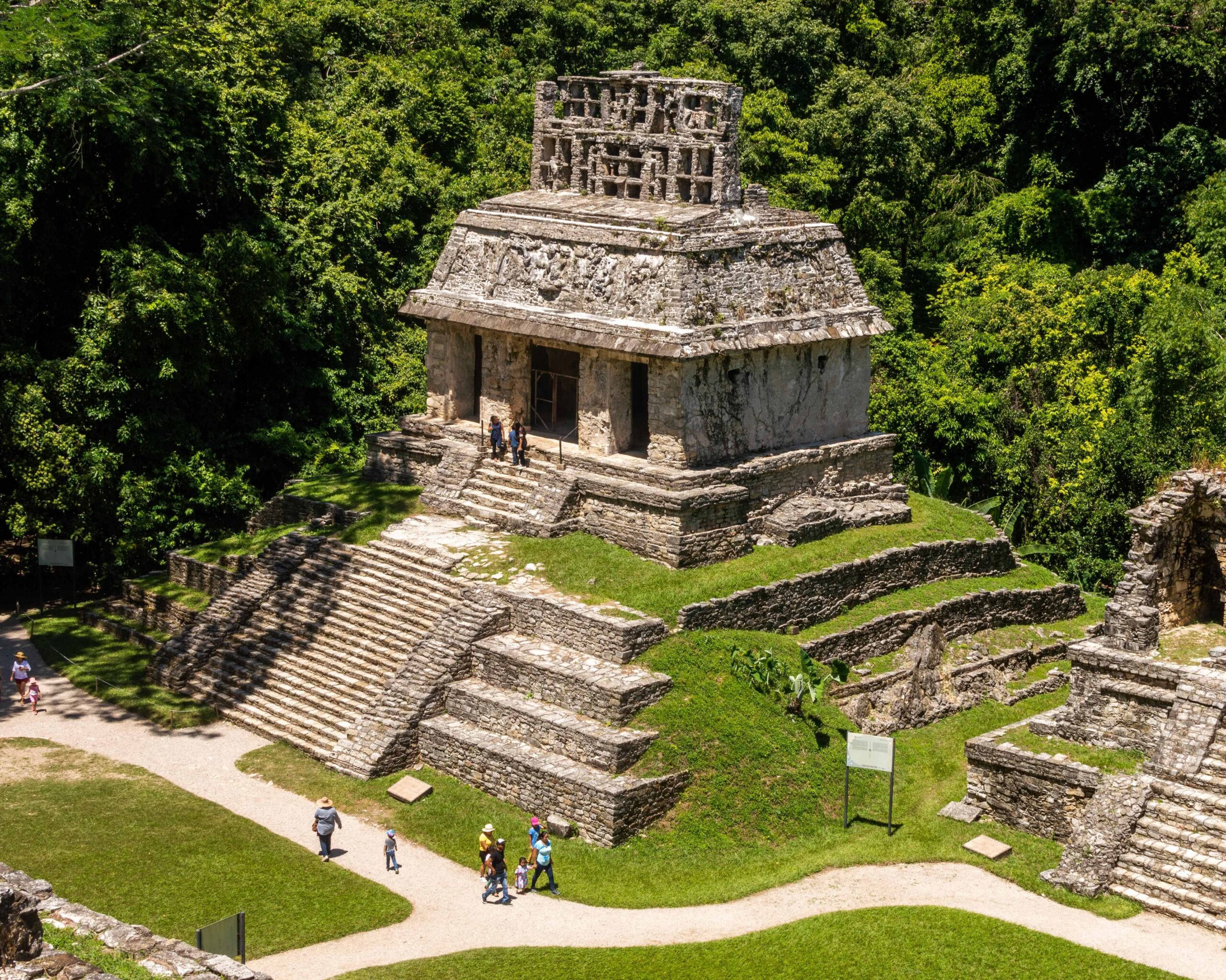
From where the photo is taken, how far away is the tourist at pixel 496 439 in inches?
1148

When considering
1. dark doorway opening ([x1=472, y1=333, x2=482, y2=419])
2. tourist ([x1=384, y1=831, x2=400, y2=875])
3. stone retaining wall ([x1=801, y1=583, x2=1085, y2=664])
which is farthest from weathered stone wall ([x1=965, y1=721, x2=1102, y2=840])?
dark doorway opening ([x1=472, y1=333, x2=482, y2=419])

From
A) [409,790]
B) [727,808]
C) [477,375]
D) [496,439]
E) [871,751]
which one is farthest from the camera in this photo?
[477,375]

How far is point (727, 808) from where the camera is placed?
74.3 ft

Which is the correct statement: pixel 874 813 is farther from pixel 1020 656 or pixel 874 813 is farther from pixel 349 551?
pixel 349 551

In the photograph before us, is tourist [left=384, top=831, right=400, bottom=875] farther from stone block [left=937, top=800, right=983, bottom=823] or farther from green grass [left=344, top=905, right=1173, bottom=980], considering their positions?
stone block [left=937, top=800, right=983, bottom=823]

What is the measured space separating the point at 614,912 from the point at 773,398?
34.9 feet

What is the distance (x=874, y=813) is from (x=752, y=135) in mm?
21432

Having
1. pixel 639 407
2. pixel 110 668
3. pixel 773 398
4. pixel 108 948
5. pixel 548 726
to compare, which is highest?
pixel 773 398

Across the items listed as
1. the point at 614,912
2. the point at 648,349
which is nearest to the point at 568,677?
the point at 614,912

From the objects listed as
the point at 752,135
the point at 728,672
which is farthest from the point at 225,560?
the point at 752,135

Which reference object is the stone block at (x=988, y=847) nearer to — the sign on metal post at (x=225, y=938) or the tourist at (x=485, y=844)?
the tourist at (x=485, y=844)

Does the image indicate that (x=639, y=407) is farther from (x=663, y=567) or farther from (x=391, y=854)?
(x=391, y=854)

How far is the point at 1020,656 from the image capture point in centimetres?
2855

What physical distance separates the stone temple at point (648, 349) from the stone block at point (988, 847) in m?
6.56
